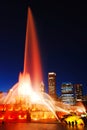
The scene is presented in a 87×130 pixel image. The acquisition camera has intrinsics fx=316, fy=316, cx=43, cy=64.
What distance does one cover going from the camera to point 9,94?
100938mm

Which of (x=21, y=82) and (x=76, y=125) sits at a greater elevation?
(x=21, y=82)

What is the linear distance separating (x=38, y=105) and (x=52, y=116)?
7.37 metres

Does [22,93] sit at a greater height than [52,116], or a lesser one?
greater

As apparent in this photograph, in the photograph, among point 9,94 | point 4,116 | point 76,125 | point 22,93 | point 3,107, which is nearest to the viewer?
point 76,125

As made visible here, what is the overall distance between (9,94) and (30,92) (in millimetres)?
9426

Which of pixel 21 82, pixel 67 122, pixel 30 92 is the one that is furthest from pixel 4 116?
pixel 67 122

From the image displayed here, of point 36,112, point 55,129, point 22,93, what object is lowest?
point 55,129

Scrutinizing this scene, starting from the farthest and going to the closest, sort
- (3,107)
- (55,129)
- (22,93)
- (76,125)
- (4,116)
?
(22,93), (3,107), (4,116), (76,125), (55,129)

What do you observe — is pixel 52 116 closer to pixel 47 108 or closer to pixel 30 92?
pixel 47 108

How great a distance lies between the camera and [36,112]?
275 feet

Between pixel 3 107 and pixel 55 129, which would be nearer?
pixel 55 129

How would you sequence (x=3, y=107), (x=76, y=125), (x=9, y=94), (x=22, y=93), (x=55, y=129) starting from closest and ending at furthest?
(x=55, y=129) < (x=76, y=125) < (x=3, y=107) < (x=22, y=93) < (x=9, y=94)

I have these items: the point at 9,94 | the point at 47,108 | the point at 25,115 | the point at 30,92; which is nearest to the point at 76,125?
the point at 25,115

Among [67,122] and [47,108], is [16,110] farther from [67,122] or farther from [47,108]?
[67,122]
